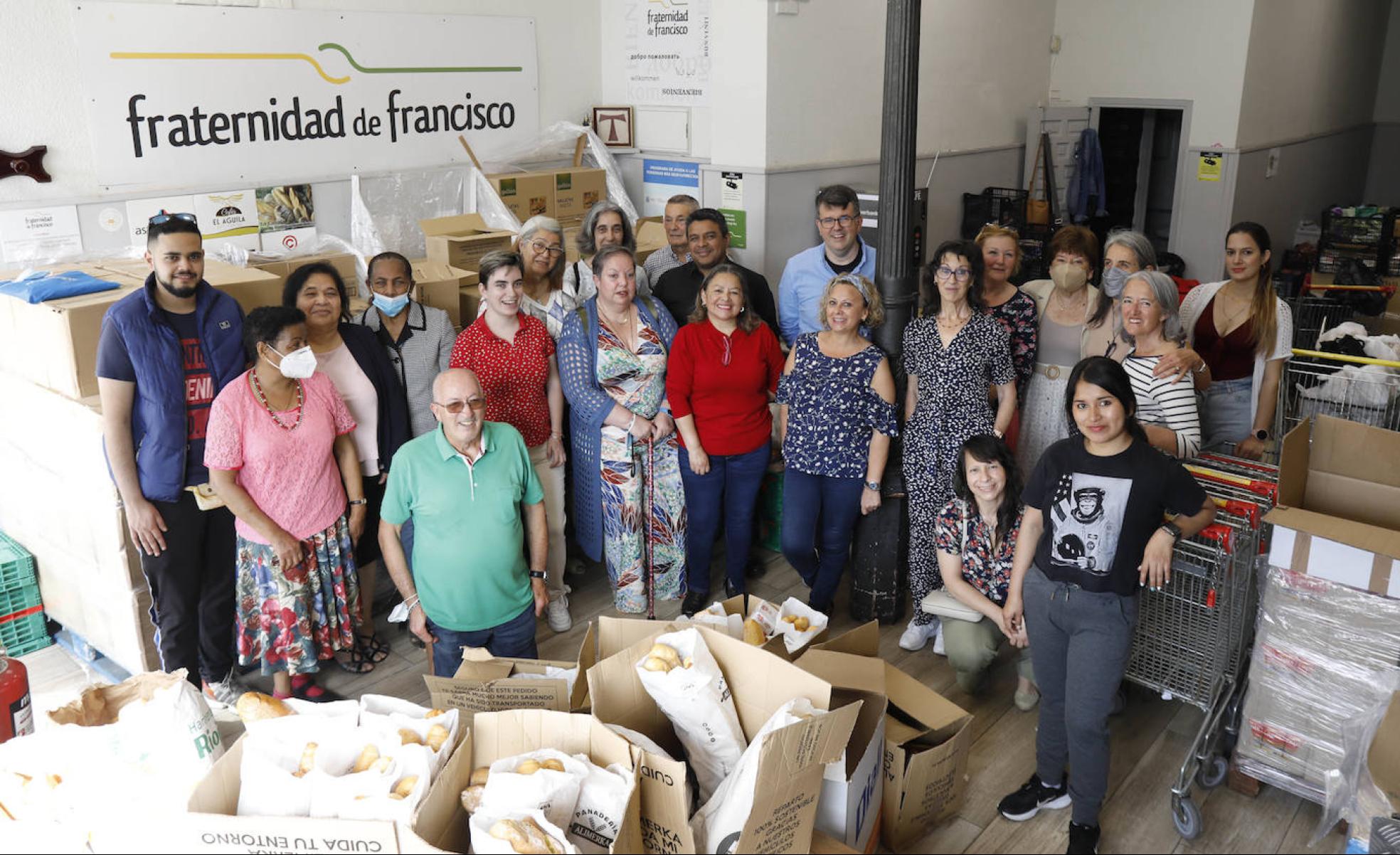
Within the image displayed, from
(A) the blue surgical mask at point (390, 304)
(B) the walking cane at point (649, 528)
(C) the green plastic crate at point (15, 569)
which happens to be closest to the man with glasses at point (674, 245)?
(B) the walking cane at point (649, 528)

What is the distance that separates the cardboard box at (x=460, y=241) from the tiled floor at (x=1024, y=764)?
1834mm

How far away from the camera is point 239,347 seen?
11.3ft

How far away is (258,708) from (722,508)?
7.62 ft

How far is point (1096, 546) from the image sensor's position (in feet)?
8.82

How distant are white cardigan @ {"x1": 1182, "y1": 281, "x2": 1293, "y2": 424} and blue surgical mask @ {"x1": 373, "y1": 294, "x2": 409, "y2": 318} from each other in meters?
2.78

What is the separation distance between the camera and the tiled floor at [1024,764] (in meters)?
2.90

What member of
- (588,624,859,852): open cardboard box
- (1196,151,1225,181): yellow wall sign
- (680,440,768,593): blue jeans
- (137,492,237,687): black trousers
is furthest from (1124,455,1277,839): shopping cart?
(1196,151,1225,181): yellow wall sign

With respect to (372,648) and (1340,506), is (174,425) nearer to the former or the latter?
(372,648)

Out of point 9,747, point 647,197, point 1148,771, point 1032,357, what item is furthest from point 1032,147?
point 9,747

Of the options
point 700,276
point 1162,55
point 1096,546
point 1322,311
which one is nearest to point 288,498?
point 700,276

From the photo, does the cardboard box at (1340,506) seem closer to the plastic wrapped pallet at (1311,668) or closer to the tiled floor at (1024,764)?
the plastic wrapped pallet at (1311,668)

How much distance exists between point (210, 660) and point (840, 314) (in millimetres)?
2483

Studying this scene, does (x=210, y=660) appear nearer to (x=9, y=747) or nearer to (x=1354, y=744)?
(x=9, y=747)

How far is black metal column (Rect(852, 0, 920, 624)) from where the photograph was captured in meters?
3.51
